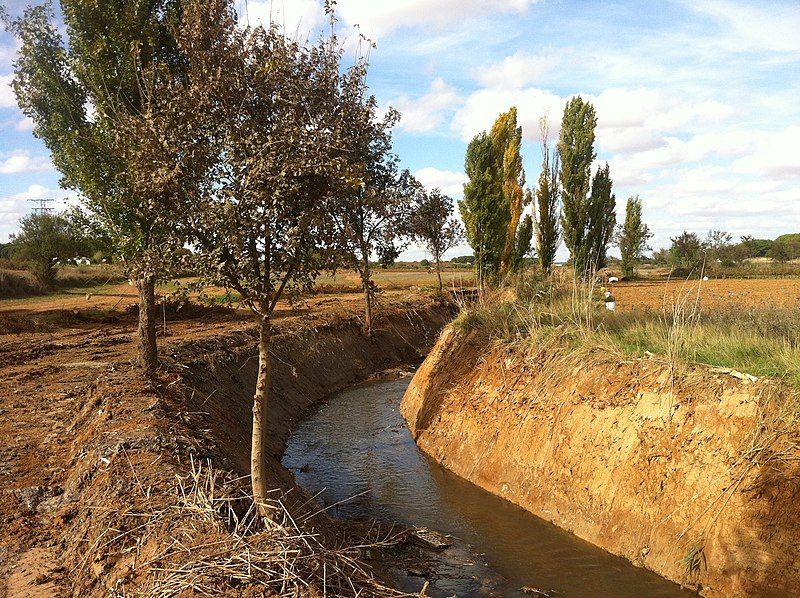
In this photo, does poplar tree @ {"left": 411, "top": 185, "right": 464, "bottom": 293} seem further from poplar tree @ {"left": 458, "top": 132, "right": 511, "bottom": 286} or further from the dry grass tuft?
the dry grass tuft

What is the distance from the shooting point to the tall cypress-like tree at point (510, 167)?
30.8 metres

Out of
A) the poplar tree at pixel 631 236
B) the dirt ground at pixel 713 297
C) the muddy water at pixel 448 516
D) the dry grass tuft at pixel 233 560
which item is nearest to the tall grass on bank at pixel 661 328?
the dirt ground at pixel 713 297

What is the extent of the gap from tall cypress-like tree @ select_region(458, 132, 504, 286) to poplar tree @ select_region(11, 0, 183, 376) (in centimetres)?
2013

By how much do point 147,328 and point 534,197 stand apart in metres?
24.7

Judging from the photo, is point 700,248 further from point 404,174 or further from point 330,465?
point 330,465

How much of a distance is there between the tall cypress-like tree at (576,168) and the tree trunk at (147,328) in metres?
24.9

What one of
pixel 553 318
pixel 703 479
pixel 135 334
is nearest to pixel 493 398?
pixel 553 318

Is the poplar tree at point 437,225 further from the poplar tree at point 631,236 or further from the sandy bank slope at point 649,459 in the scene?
the poplar tree at point 631,236

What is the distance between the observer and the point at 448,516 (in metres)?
9.59

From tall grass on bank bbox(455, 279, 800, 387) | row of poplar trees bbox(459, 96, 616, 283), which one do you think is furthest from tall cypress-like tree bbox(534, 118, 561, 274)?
tall grass on bank bbox(455, 279, 800, 387)

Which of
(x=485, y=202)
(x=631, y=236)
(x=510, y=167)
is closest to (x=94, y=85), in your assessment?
(x=485, y=202)

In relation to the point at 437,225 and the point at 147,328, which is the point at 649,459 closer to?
the point at 147,328

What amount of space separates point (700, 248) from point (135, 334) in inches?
2185

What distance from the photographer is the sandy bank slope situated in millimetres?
6746
